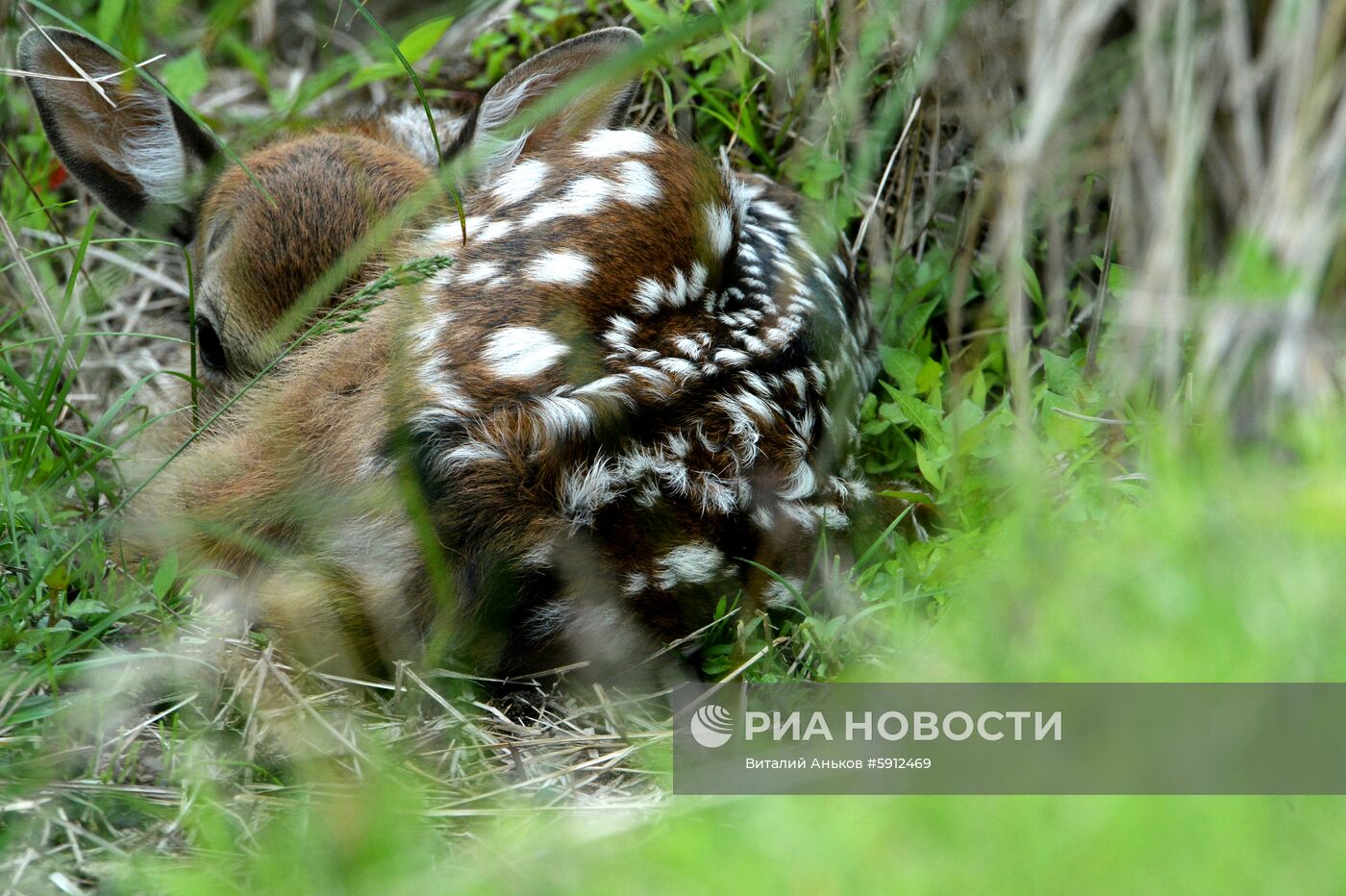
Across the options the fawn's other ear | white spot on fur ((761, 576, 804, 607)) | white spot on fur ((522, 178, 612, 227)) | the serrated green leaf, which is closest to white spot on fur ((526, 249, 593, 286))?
white spot on fur ((522, 178, 612, 227))

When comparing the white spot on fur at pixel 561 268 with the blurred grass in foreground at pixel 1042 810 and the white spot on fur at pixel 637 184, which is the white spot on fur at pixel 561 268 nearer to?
the white spot on fur at pixel 637 184

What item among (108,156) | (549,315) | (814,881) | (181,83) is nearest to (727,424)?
(549,315)

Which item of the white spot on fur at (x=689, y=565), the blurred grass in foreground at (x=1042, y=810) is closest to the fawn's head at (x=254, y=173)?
the white spot on fur at (x=689, y=565)

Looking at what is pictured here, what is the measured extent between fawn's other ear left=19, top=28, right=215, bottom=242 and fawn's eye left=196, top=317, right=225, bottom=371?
0.42 m

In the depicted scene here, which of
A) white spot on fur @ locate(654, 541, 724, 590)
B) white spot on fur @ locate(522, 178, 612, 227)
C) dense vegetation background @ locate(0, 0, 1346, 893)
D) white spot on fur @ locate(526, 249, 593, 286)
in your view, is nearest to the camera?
dense vegetation background @ locate(0, 0, 1346, 893)

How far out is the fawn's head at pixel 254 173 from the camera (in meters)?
2.94

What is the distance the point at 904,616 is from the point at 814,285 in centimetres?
93

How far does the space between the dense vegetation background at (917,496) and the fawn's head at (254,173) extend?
0.92 feet

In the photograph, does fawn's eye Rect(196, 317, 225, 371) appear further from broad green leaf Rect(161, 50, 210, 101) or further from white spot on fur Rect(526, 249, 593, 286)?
broad green leaf Rect(161, 50, 210, 101)

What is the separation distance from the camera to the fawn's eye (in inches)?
122

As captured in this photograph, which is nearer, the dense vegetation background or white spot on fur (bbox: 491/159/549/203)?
the dense vegetation background

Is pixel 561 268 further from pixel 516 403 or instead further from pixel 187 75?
pixel 187 75

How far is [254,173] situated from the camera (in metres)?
3.11

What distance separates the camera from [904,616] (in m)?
2.41
